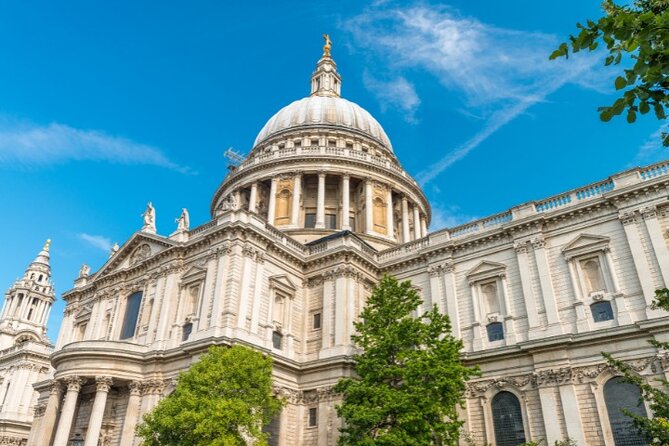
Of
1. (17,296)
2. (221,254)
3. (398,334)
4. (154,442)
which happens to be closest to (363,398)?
(398,334)

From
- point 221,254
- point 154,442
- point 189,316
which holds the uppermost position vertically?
point 221,254

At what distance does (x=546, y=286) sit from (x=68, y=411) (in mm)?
27424

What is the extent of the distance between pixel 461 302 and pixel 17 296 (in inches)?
2585

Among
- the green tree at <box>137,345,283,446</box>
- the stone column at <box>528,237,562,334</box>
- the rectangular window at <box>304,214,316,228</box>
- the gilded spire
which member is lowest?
the green tree at <box>137,345,283,446</box>

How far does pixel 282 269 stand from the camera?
34344mm

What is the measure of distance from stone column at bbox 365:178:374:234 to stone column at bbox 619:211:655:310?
890 inches

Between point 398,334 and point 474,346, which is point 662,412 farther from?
point 474,346

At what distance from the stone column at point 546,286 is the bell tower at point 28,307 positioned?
63638 millimetres

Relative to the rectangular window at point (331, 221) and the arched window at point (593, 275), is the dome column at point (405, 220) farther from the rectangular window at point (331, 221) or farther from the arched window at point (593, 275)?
the arched window at point (593, 275)

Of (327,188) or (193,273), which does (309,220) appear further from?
(193,273)

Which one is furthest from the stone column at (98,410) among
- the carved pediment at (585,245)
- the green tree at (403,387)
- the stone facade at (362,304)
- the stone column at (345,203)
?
the carved pediment at (585,245)

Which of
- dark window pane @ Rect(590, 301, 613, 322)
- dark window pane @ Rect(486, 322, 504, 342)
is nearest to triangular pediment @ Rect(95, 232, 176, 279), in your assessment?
dark window pane @ Rect(486, 322, 504, 342)

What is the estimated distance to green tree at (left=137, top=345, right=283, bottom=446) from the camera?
69.2 feet

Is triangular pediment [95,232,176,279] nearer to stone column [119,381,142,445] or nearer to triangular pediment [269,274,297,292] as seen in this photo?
triangular pediment [269,274,297,292]
